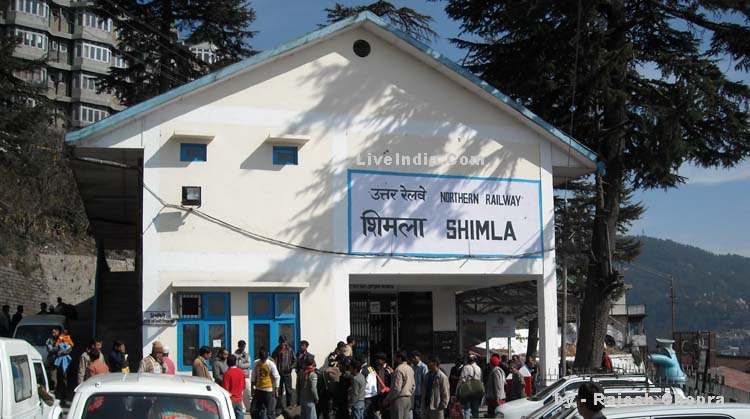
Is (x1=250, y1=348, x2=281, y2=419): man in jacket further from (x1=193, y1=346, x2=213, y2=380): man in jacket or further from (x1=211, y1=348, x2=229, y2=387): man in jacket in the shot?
(x1=193, y1=346, x2=213, y2=380): man in jacket

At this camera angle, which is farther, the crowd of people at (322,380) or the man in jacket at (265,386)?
the man in jacket at (265,386)

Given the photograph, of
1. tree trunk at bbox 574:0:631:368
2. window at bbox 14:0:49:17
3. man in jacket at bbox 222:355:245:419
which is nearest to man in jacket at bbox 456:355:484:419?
man in jacket at bbox 222:355:245:419

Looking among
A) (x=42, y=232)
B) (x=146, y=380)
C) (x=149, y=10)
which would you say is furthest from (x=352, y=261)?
(x=42, y=232)

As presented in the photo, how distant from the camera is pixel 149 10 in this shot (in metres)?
41.0

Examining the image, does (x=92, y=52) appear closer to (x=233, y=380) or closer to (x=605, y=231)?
(x=605, y=231)

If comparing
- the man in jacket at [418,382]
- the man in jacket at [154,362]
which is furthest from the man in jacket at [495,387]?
the man in jacket at [154,362]

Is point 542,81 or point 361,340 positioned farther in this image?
point 361,340

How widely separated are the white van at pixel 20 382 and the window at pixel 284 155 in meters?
9.08

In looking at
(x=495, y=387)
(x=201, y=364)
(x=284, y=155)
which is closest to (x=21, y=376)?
(x=201, y=364)

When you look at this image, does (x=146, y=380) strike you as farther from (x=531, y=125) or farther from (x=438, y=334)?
(x=438, y=334)

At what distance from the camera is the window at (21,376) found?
1059cm

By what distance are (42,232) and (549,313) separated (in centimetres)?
3025

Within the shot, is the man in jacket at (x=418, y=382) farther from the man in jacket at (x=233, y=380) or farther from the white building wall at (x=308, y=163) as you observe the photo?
the man in jacket at (x=233, y=380)

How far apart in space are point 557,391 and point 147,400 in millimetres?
11013
